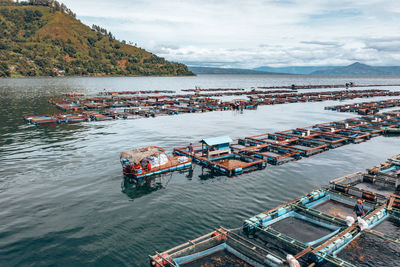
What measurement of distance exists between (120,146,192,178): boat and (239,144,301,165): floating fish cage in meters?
11.5

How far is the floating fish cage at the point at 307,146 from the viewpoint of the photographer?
45.1 m

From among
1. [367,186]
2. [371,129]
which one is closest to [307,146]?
[367,186]

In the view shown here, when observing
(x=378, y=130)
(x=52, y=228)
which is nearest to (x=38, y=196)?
(x=52, y=228)

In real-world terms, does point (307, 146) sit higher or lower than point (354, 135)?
lower

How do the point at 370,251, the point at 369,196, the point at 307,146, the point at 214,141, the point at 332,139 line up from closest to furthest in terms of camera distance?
1. the point at 370,251
2. the point at 369,196
3. the point at 214,141
4. the point at 307,146
5. the point at 332,139

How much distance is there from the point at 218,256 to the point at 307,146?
36.7m

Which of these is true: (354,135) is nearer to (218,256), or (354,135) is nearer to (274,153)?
(274,153)

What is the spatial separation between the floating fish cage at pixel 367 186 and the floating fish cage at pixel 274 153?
33.6 ft

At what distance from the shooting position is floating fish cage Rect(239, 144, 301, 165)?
4133cm

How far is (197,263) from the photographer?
1847cm

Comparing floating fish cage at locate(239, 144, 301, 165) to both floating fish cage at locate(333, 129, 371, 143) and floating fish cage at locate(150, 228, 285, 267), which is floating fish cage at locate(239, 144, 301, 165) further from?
floating fish cage at locate(150, 228, 285, 267)

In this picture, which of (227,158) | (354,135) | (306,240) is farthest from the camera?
(354,135)

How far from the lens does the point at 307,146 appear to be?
4994 cm

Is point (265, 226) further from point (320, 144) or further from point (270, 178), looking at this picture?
point (320, 144)
